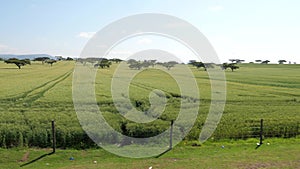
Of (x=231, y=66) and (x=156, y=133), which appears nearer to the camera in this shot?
(x=156, y=133)

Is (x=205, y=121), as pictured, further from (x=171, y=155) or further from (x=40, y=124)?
(x=40, y=124)

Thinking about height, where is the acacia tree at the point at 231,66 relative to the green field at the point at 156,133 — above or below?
above

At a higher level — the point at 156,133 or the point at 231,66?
the point at 231,66

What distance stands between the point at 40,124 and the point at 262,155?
36.8 ft

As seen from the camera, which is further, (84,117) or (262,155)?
(84,117)

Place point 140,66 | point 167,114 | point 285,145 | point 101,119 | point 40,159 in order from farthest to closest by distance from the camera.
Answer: point 140,66, point 167,114, point 101,119, point 285,145, point 40,159

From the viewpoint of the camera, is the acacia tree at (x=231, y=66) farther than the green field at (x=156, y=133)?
Yes

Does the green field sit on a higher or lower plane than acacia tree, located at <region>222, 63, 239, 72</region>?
lower

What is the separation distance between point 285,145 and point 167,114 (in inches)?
315

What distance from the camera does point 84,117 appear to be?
1720cm

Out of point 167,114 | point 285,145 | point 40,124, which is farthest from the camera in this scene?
point 167,114

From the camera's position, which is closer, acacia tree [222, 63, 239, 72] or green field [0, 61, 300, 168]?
green field [0, 61, 300, 168]

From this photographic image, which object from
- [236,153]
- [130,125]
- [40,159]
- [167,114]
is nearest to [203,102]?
[167,114]

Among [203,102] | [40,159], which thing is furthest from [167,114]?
[40,159]
